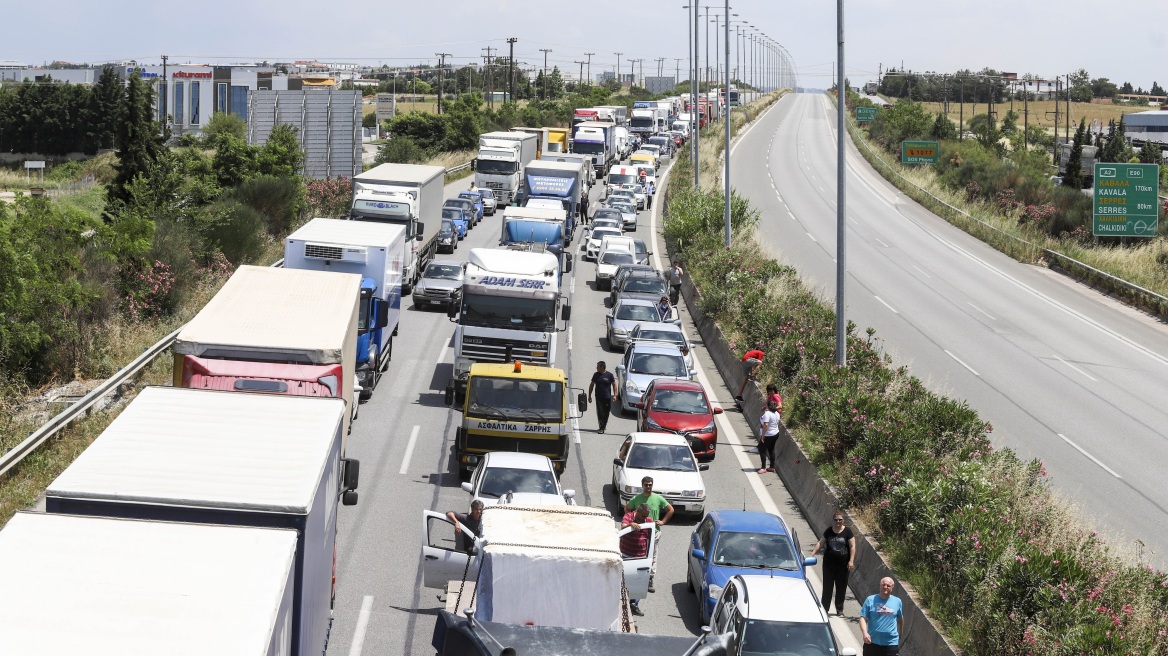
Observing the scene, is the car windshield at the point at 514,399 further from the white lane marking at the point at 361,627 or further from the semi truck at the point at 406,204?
the semi truck at the point at 406,204

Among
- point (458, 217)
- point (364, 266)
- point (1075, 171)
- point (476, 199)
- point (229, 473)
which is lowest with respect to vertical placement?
point (229, 473)

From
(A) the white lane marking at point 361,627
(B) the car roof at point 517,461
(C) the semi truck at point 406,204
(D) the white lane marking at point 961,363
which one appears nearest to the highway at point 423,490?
(A) the white lane marking at point 361,627

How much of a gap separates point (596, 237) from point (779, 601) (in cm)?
3754

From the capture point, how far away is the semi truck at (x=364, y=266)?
2678 cm

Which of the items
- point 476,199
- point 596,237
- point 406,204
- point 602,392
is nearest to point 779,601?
point 602,392

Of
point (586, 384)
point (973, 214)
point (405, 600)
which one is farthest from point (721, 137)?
point (405, 600)

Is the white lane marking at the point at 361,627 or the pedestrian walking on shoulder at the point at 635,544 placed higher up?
the pedestrian walking on shoulder at the point at 635,544

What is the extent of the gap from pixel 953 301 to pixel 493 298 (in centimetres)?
2354

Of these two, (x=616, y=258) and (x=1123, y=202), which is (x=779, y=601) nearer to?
(x=616, y=258)

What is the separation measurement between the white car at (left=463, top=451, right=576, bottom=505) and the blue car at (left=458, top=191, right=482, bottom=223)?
3980 cm

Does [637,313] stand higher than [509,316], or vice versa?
[509,316]

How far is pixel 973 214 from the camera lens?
2594 inches

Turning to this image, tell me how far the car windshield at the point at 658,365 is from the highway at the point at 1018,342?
19.7 ft

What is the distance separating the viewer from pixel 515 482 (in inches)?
733
